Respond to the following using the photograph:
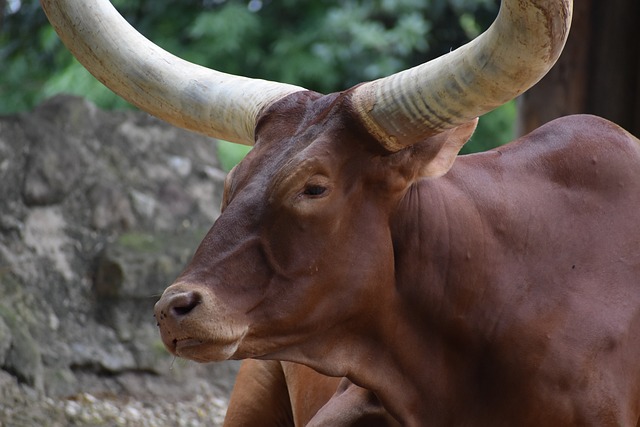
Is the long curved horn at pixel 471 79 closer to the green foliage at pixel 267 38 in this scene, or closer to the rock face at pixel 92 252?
the rock face at pixel 92 252

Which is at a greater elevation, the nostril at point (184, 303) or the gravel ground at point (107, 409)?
the nostril at point (184, 303)

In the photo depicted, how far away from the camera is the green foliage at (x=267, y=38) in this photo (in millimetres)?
9891

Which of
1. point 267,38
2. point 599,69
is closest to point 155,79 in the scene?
point 599,69

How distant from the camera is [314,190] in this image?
320 cm

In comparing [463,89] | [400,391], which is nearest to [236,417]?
[400,391]

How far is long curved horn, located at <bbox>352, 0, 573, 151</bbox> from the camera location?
2863 millimetres

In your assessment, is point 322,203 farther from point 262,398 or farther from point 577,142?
point 262,398

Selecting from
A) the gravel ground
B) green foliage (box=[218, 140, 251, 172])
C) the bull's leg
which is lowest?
green foliage (box=[218, 140, 251, 172])

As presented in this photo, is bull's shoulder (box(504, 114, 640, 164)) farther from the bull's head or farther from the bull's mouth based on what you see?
the bull's mouth

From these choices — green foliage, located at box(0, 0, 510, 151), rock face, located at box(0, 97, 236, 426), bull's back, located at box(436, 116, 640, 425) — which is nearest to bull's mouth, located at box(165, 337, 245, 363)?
bull's back, located at box(436, 116, 640, 425)

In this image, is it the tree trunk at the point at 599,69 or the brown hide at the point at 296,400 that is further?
the tree trunk at the point at 599,69

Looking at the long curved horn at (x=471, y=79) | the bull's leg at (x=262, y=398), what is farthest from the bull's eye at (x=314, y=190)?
the bull's leg at (x=262, y=398)

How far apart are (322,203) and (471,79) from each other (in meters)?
0.50

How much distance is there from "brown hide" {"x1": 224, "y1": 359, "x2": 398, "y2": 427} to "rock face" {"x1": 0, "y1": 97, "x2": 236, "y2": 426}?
1313 mm
